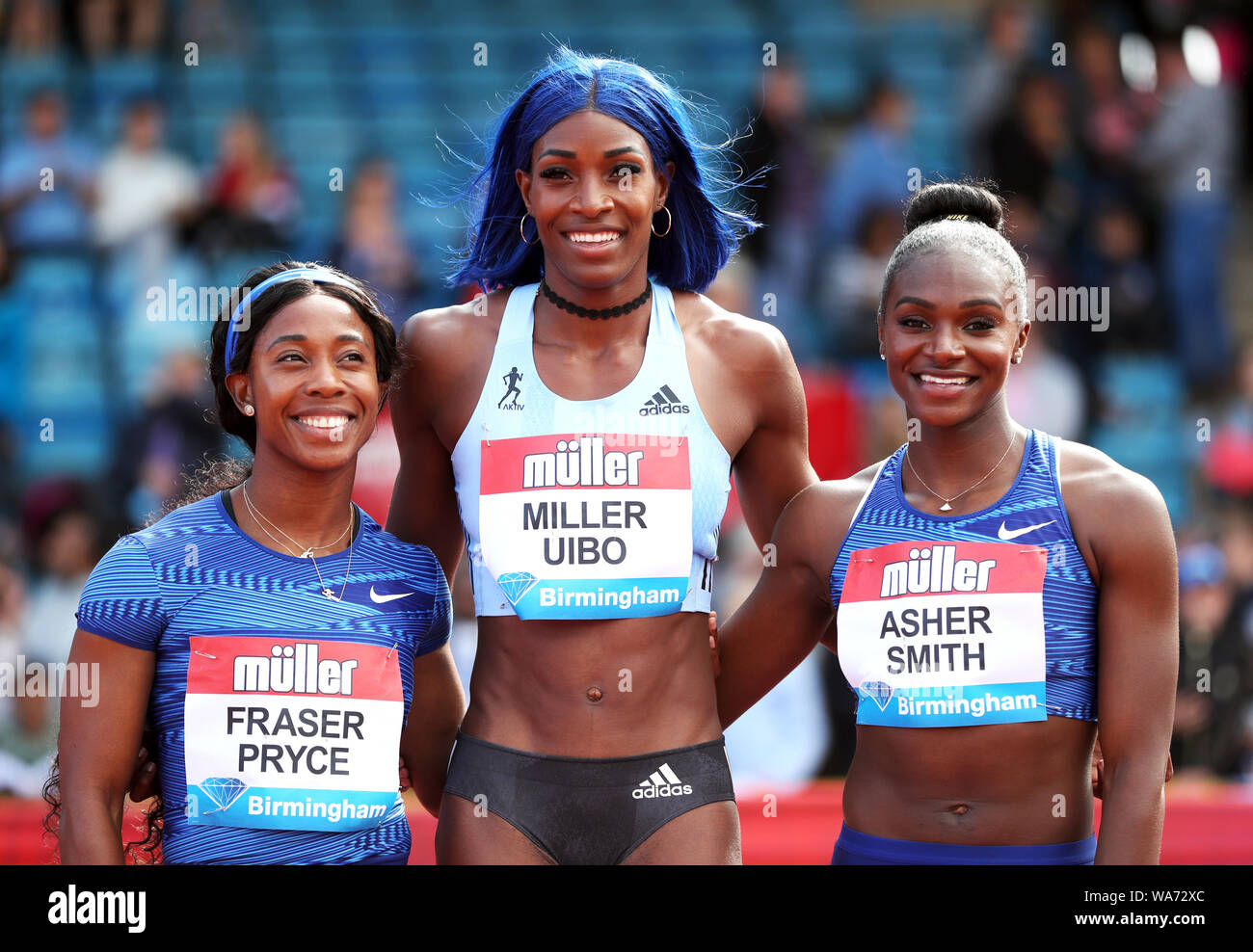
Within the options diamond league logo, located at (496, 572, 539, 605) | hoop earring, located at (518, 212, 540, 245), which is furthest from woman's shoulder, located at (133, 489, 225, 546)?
hoop earring, located at (518, 212, 540, 245)

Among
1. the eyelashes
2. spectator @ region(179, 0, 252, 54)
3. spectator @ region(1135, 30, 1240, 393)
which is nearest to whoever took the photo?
the eyelashes

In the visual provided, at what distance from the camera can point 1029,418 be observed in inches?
303

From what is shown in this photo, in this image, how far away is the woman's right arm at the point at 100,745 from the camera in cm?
268

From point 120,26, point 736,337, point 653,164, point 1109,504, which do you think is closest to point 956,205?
point 736,337

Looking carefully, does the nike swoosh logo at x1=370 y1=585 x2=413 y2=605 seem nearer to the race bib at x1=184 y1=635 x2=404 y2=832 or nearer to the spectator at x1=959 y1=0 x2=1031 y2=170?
the race bib at x1=184 y1=635 x2=404 y2=832

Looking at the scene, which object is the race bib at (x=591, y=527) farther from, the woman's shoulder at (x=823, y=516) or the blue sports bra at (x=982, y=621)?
the blue sports bra at (x=982, y=621)

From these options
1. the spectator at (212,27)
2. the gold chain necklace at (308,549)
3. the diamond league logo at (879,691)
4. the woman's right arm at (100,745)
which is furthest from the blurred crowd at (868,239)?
the woman's right arm at (100,745)

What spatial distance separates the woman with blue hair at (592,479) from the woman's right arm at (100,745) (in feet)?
2.13

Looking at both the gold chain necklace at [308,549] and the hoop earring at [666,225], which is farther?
the hoop earring at [666,225]

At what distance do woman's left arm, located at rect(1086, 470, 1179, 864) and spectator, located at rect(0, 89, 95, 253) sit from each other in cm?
747

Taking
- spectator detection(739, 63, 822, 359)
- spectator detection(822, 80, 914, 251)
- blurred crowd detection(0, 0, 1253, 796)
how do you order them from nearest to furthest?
blurred crowd detection(0, 0, 1253, 796) → spectator detection(822, 80, 914, 251) → spectator detection(739, 63, 822, 359)

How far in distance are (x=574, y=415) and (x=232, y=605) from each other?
30.7 inches

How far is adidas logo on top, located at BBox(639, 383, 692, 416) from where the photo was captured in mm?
3059

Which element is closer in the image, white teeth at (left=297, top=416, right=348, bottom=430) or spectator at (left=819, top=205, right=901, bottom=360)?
white teeth at (left=297, top=416, right=348, bottom=430)
